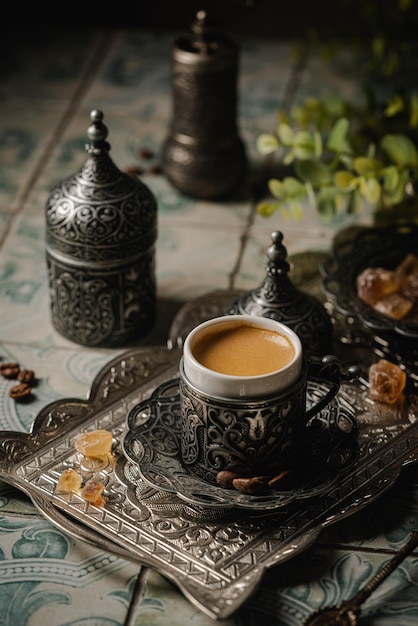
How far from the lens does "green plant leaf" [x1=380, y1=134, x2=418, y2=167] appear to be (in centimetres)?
146

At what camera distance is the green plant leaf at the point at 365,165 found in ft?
4.69

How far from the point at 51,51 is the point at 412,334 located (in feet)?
4.43

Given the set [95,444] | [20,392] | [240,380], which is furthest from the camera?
[20,392]

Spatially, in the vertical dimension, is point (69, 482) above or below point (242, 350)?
below

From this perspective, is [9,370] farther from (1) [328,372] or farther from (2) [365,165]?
(2) [365,165]

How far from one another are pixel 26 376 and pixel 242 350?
1.22ft

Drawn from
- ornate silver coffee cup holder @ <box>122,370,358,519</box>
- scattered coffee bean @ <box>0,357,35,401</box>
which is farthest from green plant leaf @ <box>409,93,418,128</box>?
scattered coffee bean @ <box>0,357,35,401</box>

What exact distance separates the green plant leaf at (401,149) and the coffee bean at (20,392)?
2.06 feet

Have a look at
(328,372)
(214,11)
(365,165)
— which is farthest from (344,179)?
(214,11)

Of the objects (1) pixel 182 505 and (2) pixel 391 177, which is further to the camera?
(2) pixel 391 177

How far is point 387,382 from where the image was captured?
1.22 metres

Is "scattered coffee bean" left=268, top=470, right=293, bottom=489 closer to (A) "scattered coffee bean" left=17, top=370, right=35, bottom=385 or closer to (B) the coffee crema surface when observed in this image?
(B) the coffee crema surface

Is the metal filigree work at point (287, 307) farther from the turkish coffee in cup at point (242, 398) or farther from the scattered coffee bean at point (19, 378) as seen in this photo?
the scattered coffee bean at point (19, 378)

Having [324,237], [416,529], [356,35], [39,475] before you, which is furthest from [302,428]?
[356,35]
